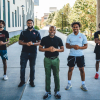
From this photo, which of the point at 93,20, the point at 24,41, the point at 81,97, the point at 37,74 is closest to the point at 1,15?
the point at 93,20

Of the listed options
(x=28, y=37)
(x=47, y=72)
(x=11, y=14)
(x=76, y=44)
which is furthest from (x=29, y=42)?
(x=11, y=14)

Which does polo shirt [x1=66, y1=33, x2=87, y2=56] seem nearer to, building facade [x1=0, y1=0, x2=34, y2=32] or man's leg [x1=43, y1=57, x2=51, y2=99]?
man's leg [x1=43, y1=57, x2=51, y2=99]

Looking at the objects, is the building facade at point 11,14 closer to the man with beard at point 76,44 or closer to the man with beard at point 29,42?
the man with beard at point 29,42

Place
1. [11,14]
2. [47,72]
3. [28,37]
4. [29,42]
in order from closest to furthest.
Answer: [47,72], [29,42], [28,37], [11,14]

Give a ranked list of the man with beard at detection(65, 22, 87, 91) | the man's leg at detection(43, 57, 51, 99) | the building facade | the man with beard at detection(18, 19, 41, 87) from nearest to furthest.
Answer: the man's leg at detection(43, 57, 51, 99) → the man with beard at detection(65, 22, 87, 91) → the man with beard at detection(18, 19, 41, 87) → the building facade

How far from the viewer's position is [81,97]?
441 centimetres

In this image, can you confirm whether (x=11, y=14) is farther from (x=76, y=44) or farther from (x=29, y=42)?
(x=76, y=44)

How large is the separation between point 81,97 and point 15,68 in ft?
12.9

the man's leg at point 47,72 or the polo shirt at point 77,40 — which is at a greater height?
the polo shirt at point 77,40

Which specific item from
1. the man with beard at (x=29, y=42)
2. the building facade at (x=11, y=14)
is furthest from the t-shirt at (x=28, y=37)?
the building facade at (x=11, y=14)

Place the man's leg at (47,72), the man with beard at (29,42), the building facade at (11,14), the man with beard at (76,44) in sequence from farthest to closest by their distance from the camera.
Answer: the building facade at (11,14)
the man with beard at (29,42)
the man with beard at (76,44)
the man's leg at (47,72)

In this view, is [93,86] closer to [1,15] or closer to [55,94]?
[55,94]

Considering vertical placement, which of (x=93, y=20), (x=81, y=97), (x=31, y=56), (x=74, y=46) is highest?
(x=93, y=20)

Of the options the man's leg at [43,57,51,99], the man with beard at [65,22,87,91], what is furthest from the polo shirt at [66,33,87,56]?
the man's leg at [43,57,51,99]
